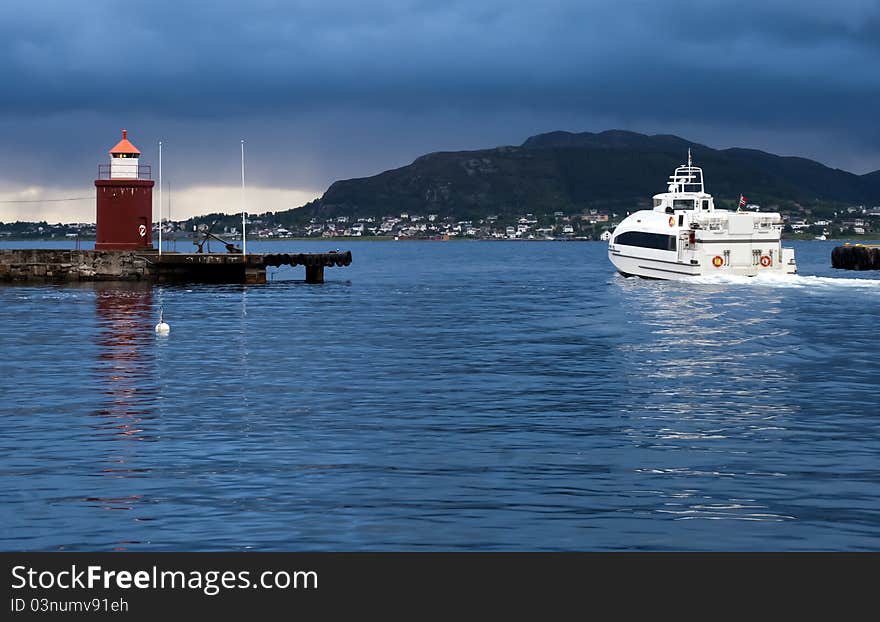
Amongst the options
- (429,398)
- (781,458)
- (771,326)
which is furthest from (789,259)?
(781,458)

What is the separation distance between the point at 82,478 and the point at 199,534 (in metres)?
4.26

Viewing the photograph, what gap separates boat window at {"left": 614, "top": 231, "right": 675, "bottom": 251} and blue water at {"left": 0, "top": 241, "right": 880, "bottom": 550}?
31.2 m

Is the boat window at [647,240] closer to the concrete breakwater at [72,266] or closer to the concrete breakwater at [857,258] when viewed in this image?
the concrete breakwater at [72,266]

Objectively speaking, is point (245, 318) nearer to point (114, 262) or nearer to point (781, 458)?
point (114, 262)

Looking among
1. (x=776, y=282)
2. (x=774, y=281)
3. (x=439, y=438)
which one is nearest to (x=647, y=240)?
(x=774, y=281)

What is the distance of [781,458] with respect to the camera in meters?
18.7

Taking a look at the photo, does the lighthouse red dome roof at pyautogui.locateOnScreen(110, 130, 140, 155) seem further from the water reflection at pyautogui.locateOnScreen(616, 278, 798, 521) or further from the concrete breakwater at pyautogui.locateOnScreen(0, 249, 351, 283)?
the water reflection at pyautogui.locateOnScreen(616, 278, 798, 521)

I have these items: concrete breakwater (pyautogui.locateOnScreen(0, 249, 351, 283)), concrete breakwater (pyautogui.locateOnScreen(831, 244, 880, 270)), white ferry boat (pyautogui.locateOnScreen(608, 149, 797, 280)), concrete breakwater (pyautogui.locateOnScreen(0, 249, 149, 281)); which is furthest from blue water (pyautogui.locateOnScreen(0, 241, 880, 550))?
concrete breakwater (pyautogui.locateOnScreen(831, 244, 880, 270))

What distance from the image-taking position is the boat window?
78688 millimetres

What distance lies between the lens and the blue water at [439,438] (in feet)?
46.1

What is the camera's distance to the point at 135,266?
79.3m

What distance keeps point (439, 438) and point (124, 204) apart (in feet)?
200

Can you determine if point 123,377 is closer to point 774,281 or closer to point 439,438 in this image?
point 439,438

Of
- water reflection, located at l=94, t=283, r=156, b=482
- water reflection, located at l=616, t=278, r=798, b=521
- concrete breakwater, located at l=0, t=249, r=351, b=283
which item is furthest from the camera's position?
concrete breakwater, located at l=0, t=249, r=351, b=283
